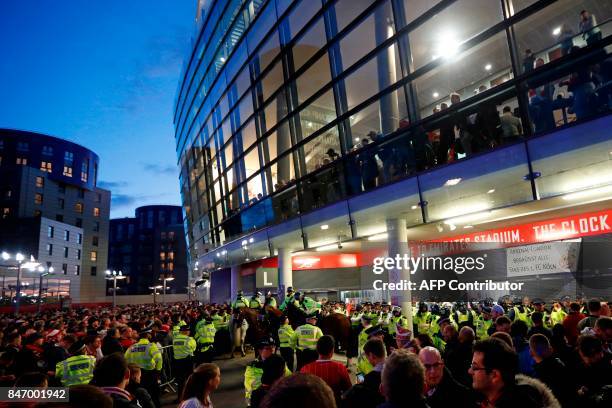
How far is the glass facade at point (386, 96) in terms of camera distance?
12680 millimetres

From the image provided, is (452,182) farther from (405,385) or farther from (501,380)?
(405,385)

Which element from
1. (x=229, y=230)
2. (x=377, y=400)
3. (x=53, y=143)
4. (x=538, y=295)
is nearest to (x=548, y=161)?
(x=538, y=295)

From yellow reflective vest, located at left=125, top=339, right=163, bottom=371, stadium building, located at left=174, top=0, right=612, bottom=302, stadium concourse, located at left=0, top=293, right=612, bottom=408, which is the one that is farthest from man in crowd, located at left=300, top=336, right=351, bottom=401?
stadium building, located at left=174, top=0, right=612, bottom=302

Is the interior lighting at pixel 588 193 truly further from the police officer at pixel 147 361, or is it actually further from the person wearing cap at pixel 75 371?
the person wearing cap at pixel 75 371

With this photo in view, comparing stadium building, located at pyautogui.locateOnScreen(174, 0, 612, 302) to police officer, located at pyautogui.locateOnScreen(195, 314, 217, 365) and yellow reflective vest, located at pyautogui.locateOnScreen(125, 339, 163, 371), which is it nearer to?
police officer, located at pyautogui.locateOnScreen(195, 314, 217, 365)

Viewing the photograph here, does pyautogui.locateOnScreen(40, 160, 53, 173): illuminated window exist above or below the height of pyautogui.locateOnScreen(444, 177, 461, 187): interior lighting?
above

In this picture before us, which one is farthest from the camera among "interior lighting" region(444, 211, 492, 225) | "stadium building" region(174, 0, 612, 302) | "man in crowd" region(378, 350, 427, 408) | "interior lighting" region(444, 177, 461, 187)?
"interior lighting" region(444, 211, 492, 225)

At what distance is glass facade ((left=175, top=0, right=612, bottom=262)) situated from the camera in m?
12.7

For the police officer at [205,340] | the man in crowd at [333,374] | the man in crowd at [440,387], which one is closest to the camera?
the man in crowd at [440,387]

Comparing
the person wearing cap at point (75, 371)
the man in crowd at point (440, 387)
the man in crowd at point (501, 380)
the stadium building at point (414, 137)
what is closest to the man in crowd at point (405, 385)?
the man in crowd at point (501, 380)

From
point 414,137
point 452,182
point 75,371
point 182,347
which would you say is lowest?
point 182,347

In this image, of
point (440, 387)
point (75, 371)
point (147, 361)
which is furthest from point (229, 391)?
point (440, 387)

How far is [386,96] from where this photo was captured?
1809 centimetres

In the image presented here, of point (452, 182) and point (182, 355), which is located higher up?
point (452, 182)
